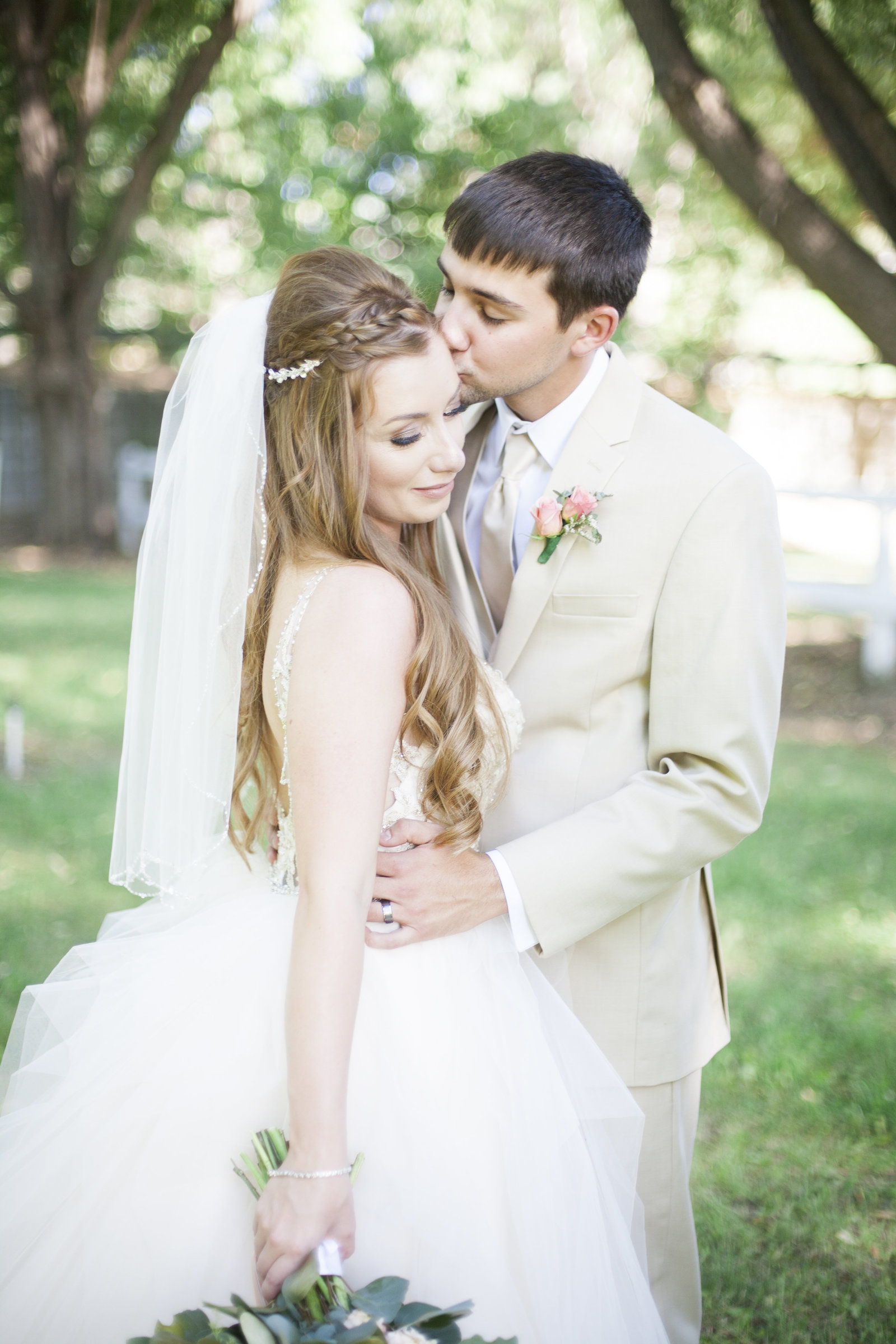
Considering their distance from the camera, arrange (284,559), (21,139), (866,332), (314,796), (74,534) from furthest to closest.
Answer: (74,534) < (21,139) < (866,332) < (284,559) < (314,796)

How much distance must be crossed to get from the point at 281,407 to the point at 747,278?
15.8 meters

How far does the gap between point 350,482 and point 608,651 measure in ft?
2.05

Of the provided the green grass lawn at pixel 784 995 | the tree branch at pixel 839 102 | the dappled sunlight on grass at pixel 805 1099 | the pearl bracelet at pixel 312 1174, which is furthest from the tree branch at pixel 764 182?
the pearl bracelet at pixel 312 1174

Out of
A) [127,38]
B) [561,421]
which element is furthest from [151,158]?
[561,421]

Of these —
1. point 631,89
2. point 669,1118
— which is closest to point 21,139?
point 631,89

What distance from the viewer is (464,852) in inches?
84.4

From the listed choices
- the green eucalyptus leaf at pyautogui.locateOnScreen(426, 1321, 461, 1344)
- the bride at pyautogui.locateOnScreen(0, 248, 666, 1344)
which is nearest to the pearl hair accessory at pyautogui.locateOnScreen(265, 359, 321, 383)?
the bride at pyautogui.locateOnScreen(0, 248, 666, 1344)

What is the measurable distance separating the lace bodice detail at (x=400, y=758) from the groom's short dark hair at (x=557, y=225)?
861 millimetres

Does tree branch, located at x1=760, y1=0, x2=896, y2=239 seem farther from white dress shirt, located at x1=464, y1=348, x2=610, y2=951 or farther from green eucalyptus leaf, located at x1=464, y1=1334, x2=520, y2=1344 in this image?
green eucalyptus leaf, located at x1=464, y1=1334, x2=520, y2=1344

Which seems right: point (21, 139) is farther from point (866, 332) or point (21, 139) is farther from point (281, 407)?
point (281, 407)

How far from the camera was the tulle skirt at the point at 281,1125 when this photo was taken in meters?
1.78

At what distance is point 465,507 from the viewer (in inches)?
103

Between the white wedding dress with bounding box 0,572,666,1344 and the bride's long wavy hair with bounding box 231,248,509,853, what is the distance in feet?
0.32

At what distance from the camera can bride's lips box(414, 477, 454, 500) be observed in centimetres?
220
